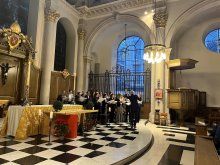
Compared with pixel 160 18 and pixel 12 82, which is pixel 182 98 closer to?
pixel 160 18

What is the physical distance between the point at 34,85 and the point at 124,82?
565cm

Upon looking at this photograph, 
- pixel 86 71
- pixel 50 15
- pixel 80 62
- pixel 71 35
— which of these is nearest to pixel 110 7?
pixel 71 35

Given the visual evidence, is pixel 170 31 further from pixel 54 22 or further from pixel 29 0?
pixel 29 0

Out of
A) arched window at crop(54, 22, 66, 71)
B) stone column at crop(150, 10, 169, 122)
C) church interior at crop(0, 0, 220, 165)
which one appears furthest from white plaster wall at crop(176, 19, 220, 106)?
arched window at crop(54, 22, 66, 71)

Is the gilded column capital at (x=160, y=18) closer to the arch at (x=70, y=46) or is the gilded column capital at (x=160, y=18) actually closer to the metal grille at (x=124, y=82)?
the metal grille at (x=124, y=82)

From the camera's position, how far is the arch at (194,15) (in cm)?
900

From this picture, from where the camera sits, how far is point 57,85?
35.3 feet

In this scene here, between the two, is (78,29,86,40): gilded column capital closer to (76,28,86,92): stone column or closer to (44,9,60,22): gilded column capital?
(76,28,86,92): stone column

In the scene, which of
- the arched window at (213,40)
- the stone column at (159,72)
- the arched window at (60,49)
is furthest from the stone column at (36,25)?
the arched window at (213,40)

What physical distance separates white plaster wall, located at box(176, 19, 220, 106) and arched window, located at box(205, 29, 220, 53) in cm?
52

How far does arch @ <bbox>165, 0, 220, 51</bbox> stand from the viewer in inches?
354

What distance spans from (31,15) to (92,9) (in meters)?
4.13

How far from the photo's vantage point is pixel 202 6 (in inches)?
357

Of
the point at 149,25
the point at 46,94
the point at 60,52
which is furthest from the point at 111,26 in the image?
the point at 46,94
